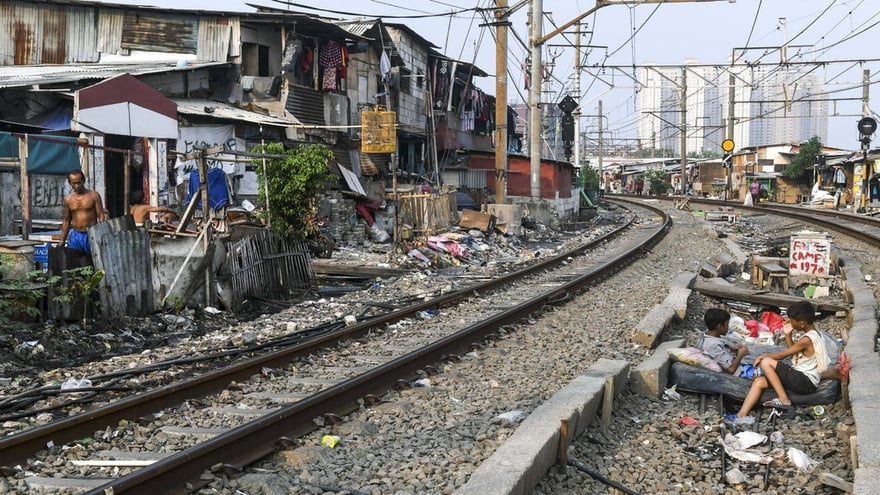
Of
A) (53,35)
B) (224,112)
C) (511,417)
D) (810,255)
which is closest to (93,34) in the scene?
(53,35)

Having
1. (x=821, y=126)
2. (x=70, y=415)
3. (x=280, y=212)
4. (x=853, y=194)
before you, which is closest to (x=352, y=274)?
(x=280, y=212)

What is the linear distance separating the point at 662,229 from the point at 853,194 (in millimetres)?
17490

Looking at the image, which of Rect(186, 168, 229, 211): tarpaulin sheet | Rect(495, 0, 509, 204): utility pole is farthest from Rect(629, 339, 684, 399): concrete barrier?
Rect(495, 0, 509, 204): utility pole

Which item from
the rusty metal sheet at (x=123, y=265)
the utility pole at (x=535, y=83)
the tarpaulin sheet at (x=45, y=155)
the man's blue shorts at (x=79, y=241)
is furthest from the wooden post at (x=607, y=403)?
the utility pole at (x=535, y=83)

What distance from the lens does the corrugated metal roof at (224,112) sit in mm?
18859

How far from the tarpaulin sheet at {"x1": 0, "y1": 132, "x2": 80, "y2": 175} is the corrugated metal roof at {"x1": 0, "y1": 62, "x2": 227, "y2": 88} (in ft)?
7.27

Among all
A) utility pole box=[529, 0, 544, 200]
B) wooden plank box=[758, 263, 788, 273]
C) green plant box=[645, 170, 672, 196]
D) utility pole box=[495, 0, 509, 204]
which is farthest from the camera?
green plant box=[645, 170, 672, 196]

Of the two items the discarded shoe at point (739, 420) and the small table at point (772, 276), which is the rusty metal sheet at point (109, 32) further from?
the discarded shoe at point (739, 420)

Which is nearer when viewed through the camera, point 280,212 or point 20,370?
point 20,370

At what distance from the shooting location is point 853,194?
39906mm

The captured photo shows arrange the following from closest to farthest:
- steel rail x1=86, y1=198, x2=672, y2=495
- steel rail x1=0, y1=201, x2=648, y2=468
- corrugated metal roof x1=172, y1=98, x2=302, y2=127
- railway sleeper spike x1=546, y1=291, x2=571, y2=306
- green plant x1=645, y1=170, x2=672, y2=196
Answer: steel rail x1=86, y1=198, x2=672, y2=495 → steel rail x1=0, y1=201, x2=648, y2=468 → railway sleeper spike x1=546, y1=291, x2=571, y2=306 → corrugated metal roof x1=172, y1=98, x2=302, y2=127 → green plant x1=645, y1=170, x2=672, y2=196

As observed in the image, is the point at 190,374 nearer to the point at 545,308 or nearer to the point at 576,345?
the point at 576,345

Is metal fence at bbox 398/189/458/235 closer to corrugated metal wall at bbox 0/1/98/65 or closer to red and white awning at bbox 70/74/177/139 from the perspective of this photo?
red and white awning at bbox 70/74/177/139

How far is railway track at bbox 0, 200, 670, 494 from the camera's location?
198 inches
